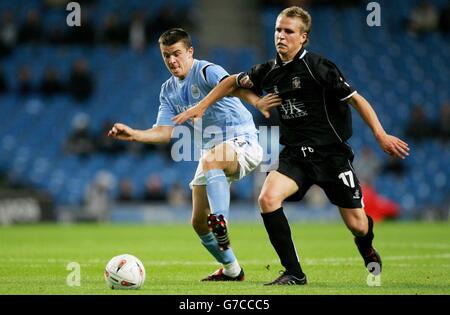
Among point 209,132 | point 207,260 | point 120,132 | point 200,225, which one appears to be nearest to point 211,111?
point 209,132

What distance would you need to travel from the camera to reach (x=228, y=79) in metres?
8.17

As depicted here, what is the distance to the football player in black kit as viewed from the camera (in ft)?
25.4

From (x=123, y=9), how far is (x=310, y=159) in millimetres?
21860

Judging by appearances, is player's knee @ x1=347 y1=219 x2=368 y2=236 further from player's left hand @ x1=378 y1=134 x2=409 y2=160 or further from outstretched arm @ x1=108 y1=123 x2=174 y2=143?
outstretched arm @ x1=108 y1=123 x2=174 y2=143

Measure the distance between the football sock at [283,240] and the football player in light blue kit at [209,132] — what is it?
63 cm

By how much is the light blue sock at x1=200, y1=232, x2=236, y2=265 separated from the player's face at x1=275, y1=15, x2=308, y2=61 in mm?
2002

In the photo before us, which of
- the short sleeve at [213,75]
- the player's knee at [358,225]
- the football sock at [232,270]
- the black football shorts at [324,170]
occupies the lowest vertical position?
the football sock at [232,270]

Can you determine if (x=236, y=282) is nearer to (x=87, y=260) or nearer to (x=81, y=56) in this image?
(x=87, y=260)

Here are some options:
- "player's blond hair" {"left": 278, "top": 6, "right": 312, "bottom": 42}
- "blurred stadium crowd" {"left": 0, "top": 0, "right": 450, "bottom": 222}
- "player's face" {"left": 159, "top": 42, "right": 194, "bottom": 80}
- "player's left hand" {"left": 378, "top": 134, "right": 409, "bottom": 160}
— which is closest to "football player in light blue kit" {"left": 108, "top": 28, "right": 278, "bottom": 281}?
"player's face" {"left": 159, "top": 42, "right": 194, "bottom": 80}

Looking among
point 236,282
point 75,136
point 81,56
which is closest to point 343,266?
point 236,282

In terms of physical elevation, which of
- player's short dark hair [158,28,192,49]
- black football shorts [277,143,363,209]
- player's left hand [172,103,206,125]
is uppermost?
player's short dark hair [158,28,192,49]

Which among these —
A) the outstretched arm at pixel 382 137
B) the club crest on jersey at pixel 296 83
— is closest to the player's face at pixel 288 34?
the club crest on jersey at pixel 296 83

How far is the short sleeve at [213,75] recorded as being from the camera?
8.48 meters

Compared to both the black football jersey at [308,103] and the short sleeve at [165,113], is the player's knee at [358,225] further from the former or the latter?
the short sleeve at [165,113]
